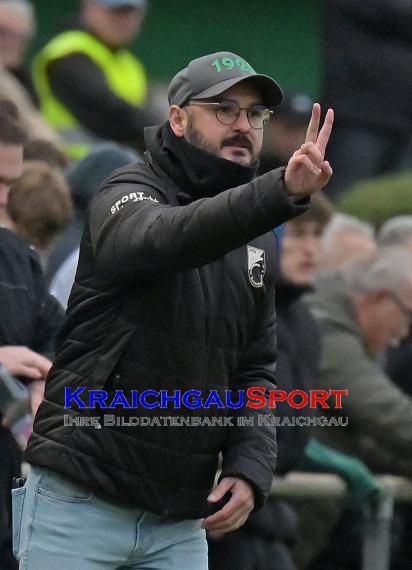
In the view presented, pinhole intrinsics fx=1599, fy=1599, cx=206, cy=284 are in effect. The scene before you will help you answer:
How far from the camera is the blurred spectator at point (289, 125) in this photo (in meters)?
9.25

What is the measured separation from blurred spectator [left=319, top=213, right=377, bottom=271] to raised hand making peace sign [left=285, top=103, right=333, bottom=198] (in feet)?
13.4

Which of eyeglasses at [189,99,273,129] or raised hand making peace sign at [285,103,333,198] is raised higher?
raised hand making peace sign at [285,103,333,198]

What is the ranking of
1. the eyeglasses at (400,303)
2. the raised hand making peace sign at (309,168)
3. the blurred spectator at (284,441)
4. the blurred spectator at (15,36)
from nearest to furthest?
the raised hand making peace sign at (309,168), the blurred spectator at (284,441), the eyeglasses at (400,303), the blurred spectator at (15,36)

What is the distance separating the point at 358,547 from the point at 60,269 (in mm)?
1920

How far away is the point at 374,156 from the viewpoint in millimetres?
9977

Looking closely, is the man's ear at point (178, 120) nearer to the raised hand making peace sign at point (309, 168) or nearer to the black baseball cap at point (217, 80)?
the black baseball cap at point (217, 80)

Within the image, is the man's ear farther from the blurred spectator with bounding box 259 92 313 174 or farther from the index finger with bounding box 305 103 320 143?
the blurred spectator with bounding box 259 92 313 174

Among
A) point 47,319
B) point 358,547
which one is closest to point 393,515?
point 358,547

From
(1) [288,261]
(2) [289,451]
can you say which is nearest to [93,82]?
(1) [288,261]

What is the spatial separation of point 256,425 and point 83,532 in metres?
0.62

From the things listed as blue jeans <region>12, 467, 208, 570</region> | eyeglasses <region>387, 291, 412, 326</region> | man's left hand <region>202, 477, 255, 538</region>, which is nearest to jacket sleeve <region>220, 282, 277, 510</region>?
man's left hand <region>202, 477, 255, 538</region>

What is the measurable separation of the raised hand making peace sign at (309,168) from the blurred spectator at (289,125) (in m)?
5.44

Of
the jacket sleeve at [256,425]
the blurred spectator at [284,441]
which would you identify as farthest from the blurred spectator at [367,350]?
the jacket sleeve at [256,425]

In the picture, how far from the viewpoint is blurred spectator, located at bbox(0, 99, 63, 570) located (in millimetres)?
4809
